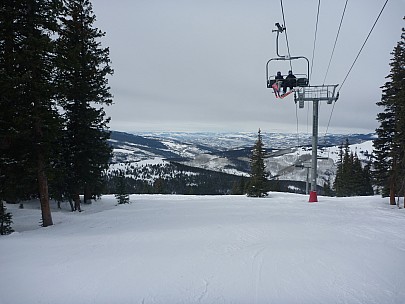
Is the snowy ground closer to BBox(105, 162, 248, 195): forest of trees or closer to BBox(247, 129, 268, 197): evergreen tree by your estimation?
BBox(247, 129, 268, 197): evergreen tree

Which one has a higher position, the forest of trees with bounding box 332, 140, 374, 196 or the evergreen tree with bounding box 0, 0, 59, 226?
the evergreen tree with bounding box 0, 0, 59, 226

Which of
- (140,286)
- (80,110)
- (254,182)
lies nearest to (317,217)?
(140,286)

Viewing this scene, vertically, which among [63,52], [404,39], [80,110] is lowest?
[80,110]

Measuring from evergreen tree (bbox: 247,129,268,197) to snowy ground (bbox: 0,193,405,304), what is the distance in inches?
775

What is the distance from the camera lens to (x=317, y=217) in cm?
980

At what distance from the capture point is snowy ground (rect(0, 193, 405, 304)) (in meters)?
4.05

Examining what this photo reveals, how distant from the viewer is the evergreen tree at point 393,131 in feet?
55.3

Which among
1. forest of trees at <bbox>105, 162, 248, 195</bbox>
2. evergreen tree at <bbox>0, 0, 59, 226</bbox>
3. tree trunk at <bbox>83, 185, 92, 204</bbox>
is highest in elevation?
evergreen tree at <bbox>0, 0, 59, 226</bbox>

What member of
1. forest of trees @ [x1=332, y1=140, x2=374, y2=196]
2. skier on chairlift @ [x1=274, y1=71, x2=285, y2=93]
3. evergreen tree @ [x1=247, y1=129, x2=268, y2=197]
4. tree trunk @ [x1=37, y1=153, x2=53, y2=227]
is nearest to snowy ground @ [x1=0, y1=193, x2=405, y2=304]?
tree trunk @ [x1=37, y1=153, x2=53, y2=227]

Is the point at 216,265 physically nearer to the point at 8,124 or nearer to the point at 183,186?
the point at 8,124

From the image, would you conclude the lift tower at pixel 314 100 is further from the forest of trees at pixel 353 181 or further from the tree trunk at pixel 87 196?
the forest of trees at pixel 353 181

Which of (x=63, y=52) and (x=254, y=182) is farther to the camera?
(x=254, y=182)

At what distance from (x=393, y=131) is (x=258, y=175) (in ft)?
44.5

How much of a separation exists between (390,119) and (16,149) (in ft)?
83.5
